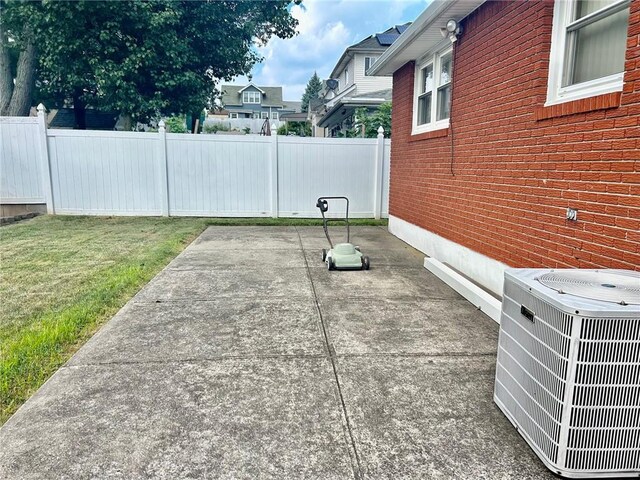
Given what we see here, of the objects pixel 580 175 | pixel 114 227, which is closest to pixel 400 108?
pixel 580 175

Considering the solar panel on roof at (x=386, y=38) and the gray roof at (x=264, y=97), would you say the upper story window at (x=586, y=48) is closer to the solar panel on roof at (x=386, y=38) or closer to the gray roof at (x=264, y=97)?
the solar panel on roof at (x=386, y=38)

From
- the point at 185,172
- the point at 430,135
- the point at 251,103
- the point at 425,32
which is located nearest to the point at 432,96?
the point at 430,135

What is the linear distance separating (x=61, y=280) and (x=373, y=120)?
34.7 ft

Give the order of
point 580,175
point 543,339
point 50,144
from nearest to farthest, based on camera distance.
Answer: point 543,339 → point 580,175 → point 50,144

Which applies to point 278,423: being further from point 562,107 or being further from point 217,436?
point 562,107

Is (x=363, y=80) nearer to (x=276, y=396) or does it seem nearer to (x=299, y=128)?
(x=299, y=128)

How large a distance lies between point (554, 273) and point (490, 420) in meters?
0.88

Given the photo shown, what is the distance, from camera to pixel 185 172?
1029 cm

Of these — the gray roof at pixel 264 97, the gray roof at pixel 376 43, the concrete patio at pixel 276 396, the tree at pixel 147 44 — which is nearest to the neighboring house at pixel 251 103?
the gray roof at pixel 264 97

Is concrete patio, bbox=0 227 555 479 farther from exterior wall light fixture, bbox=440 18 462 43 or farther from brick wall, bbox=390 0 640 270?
exterior wall light fixture, bbox=440 18 462 43

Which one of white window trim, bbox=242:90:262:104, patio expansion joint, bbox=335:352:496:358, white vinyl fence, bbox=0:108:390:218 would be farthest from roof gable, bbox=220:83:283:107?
patio expansion joint, bbox=335:352:496:358

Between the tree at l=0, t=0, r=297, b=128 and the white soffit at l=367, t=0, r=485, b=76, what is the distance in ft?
22.7

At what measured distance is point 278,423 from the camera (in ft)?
7.59

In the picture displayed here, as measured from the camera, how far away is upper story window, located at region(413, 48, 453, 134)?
6.30 meters
